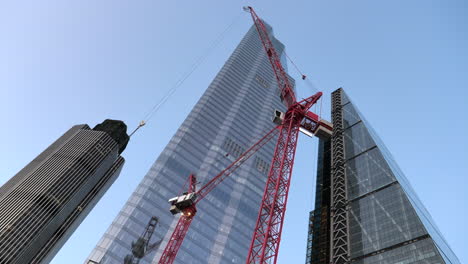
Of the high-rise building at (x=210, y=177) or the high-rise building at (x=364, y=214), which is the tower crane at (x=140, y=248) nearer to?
the high-rise building at (x=210, y=177)

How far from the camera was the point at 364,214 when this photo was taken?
268 ft

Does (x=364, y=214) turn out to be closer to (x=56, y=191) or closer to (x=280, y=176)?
(x=280, y=176)

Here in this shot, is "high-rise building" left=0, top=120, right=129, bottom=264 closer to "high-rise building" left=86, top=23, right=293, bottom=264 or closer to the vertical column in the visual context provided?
"high-rise building" left=86, top=23, right=293, bottom=264

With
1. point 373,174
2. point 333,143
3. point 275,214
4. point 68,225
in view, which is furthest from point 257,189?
point 275,214

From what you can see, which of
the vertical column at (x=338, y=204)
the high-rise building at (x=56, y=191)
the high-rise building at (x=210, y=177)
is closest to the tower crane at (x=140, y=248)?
the high-rise building at (x=210, y=177)

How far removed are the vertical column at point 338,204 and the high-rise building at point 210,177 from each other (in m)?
31.6

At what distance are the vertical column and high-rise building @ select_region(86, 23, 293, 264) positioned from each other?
31551 millimetres

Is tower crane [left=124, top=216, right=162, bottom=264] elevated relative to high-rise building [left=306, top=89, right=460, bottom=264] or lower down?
lower down

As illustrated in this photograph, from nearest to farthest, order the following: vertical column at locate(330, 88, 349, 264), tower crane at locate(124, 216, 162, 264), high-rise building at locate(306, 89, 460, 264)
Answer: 1. high-rise building at locate(306, 89, 460, 264)
2. vertical column at locate(330, 88, 349, 264)
3. tower crane at locate(124, 216, 162, 264)

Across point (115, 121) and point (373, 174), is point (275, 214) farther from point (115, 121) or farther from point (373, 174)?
point (115, 121)

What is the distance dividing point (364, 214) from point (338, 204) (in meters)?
10.8

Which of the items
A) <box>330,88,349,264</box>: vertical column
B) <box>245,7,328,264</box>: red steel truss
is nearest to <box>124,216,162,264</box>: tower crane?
<box>245,7,328,264</box>: red steel truss

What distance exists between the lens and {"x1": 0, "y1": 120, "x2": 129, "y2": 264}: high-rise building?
74938mm

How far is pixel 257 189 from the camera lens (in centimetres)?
13212
